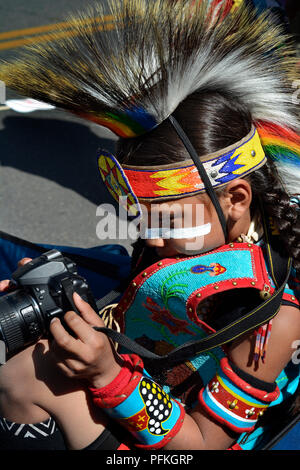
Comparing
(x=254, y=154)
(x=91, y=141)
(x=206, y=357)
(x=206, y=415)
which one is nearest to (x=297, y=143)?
(x=254, y=154)

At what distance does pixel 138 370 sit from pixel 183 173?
538mm

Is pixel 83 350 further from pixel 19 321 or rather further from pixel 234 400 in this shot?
pixel 234 400

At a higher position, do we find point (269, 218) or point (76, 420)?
point (269, 218)

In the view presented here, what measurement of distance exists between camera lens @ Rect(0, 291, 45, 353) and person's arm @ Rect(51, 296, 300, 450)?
0.07 m

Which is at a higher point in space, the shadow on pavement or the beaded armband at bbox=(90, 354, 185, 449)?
the shadow on pavement

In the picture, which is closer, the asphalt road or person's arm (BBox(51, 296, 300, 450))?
person's arm (BBox(51, 296, 300, 450))

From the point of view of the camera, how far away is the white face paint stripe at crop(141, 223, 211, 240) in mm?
1456

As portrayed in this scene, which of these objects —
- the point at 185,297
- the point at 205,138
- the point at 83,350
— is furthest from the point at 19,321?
the point at 205,138

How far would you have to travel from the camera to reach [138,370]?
1.42 meters

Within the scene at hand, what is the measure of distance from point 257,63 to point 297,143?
0.27 metres

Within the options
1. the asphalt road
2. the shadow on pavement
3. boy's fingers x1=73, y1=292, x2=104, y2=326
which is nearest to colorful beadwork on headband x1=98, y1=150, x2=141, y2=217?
boy's fingers x1=73, y1=292, x2=104, y2=326

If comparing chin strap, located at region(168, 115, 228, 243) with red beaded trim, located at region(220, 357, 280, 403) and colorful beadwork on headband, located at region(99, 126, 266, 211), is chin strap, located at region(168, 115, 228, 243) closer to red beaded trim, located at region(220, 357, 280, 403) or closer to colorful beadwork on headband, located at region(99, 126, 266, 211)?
colorful beadwork on headband, located at region(99, 126, 266, 211)

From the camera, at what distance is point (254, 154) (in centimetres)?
145

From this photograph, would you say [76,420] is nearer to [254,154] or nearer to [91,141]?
[254,154]
